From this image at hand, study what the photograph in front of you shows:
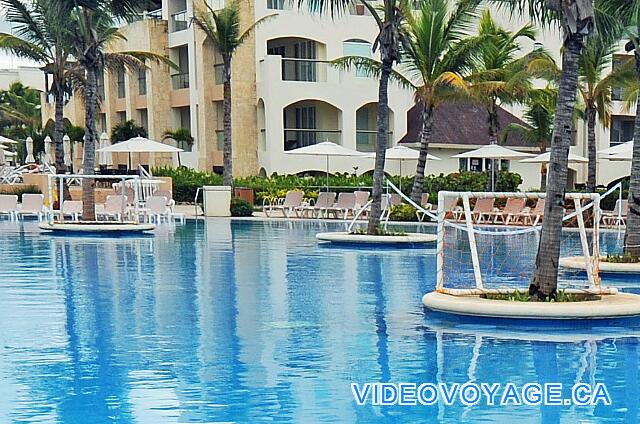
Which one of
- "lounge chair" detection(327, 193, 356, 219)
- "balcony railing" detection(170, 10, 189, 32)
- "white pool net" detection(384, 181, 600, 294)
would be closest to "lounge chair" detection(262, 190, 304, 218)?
"lounge chair" detection(327, 193, 356, 219)

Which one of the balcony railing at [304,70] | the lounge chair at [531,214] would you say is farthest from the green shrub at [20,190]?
the lounge chair at [531,214]

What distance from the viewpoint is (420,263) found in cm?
1582

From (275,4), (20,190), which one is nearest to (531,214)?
(20,190)

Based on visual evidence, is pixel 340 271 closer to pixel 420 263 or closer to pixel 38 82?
pixel 420 263

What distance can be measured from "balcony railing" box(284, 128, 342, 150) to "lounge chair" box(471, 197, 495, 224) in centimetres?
1461

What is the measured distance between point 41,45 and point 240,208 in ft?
29.6

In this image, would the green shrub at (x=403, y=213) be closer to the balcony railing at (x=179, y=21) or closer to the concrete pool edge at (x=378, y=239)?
the concrete pool edge at (x=378, y=239)

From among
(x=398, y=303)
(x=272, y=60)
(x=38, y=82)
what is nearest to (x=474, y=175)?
(x=272, y=60)

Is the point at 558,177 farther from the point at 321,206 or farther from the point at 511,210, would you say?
the point at 321,206

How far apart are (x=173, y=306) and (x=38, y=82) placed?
6859 cm

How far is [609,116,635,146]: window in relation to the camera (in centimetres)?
4244

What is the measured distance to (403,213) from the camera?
83.9 ft

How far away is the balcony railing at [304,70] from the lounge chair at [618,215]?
16.9m

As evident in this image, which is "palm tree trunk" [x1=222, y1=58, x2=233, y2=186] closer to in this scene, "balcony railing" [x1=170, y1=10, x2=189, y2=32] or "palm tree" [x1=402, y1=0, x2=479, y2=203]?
"palm tree" [x1=402, y1=0, x2=479, y2=203]
